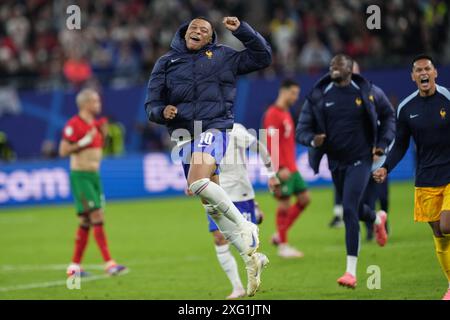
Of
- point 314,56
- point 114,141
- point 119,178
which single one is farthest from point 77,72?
point 314,56

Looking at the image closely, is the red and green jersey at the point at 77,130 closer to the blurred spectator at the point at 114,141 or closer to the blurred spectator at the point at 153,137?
the blurred spectator at the point at 153,137

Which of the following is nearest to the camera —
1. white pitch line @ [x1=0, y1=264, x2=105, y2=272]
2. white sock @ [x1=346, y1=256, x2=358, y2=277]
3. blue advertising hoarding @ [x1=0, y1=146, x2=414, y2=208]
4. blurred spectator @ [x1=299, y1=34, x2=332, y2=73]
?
white sock @ [x1=346, y1=256, x2=358, y2=277]

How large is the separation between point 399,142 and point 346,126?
4.68 ft

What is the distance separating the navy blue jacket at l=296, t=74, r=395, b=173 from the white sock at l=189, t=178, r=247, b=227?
2371 millimetres

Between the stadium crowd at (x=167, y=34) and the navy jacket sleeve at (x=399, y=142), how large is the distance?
14709 millimetres

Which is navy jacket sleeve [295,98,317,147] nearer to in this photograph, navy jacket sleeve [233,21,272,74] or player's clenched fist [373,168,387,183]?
player's clenched fist [373,168,387,183]

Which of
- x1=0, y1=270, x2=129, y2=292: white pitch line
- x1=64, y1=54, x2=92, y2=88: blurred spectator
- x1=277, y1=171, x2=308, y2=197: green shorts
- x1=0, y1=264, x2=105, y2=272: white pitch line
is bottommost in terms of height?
x1=0, y1=270, x2=129, y2=292: white pitch line

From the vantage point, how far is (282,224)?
1559 cm

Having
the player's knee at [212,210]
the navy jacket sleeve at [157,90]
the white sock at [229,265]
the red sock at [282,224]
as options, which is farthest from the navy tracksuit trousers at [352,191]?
the red sock at [282,224]

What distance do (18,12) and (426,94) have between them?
2245 cm

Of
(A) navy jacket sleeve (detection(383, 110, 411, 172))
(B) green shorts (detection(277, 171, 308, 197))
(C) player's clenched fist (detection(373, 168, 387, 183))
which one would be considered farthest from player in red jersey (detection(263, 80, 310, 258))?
(C) player's clenched fist (detection(373, 168, 387, 183))

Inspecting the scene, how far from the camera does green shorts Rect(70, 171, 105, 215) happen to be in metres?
14.6

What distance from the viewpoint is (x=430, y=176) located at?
10.5 m

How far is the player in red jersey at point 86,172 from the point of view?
1458 centimetres
